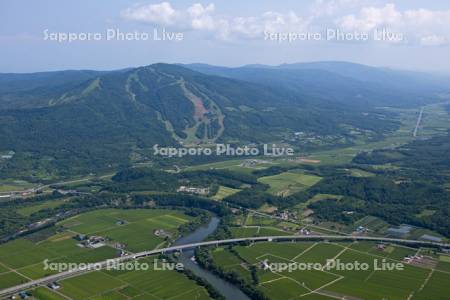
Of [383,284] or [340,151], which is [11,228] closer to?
[383,284]

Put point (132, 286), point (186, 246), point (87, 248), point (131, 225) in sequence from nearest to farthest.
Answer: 1. point (132, 286)
2. point (186, 246)
3. point (87, 248)
4. point (131, 225)

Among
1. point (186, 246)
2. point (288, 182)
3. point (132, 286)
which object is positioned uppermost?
point (288, 182)

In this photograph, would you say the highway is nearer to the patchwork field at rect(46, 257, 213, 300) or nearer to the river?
the patchwork field at rect(46, 257, 213, 300)

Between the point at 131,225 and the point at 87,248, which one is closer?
the point at 87,248

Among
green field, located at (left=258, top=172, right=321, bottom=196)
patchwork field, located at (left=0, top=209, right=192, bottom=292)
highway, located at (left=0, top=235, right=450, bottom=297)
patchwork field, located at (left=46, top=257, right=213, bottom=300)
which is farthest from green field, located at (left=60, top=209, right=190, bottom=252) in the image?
green field, located at (left=258, top=172, right=321, bottom=196)

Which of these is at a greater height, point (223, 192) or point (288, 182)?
point (288, 182)

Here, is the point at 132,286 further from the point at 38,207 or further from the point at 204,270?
the point at 38,207

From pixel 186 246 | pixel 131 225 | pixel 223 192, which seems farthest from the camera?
pixel 223 192

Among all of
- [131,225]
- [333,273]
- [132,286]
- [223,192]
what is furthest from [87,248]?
[223,192]
